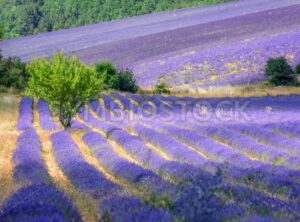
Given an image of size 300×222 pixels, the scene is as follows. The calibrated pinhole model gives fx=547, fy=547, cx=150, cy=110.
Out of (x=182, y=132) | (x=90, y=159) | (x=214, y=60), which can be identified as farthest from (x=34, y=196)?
(x=214, y=60)

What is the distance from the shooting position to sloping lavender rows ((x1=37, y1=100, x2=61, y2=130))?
81.2 ft

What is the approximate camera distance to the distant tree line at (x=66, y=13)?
96.1 m

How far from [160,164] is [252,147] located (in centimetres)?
355

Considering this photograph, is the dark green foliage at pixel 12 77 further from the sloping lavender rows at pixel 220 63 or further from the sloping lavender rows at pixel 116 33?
the sloping lavender rows at pixel 116 33

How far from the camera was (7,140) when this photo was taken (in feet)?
66.6

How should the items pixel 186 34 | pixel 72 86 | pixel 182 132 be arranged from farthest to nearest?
1. pixel 186 34
2. pixel 72 86
3. pixel 182 132

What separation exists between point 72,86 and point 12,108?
1191 cm

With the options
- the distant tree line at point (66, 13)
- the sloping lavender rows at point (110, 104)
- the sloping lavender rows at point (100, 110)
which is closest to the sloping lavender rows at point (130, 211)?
the sloping lavender rows at point (100, 110)

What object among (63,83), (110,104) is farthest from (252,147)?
(110,104)

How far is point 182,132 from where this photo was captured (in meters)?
19.5

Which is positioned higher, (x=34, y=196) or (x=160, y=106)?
Answer: (x=34, y=196)

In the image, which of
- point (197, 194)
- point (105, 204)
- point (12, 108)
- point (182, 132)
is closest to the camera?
point (197, 194)

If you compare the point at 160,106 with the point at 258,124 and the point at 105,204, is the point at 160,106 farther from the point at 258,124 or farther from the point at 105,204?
the point at 105,204

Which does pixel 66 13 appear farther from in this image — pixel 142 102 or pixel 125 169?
pixel 125 169
